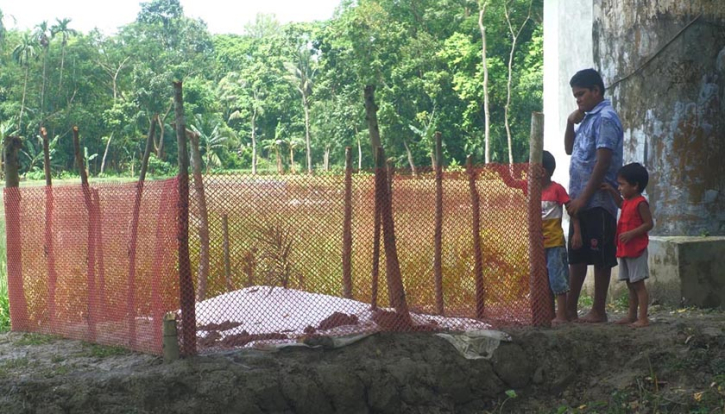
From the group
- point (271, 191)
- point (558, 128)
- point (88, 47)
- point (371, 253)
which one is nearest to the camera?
point (271, 191)

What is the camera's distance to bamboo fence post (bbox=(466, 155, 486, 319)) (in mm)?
7328

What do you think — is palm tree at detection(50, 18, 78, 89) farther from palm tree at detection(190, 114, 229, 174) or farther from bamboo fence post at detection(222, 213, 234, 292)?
bamboo fence post at detection(222, 213, 234, 292)

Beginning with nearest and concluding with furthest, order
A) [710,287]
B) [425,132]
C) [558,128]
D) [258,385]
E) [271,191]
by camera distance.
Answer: [258,385]
[271,191]
[710,287]
[558,128]
[425,132]

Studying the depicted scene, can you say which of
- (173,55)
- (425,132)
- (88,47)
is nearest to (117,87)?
(88,47)

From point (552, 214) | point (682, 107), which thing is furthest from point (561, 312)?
point (682, 107)

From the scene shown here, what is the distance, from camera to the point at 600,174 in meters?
6.81

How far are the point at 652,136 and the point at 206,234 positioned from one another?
13.2 ft

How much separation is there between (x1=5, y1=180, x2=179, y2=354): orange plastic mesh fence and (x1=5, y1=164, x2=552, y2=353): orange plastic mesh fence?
0.02m

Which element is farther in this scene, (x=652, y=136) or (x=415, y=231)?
(x=652, y=136)

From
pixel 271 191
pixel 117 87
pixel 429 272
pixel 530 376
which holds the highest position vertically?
pixel 117 87

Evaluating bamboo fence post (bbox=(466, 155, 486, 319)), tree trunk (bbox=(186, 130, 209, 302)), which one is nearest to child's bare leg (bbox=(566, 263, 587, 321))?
bamboo fence post (bbox=(466, 155, 486, 319))

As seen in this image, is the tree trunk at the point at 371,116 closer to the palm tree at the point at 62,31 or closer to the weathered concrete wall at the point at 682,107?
the weathered concrete wall at the point at 682,107

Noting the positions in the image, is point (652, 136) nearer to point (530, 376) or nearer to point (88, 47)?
point (530, 376)

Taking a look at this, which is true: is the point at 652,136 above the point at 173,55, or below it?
below
